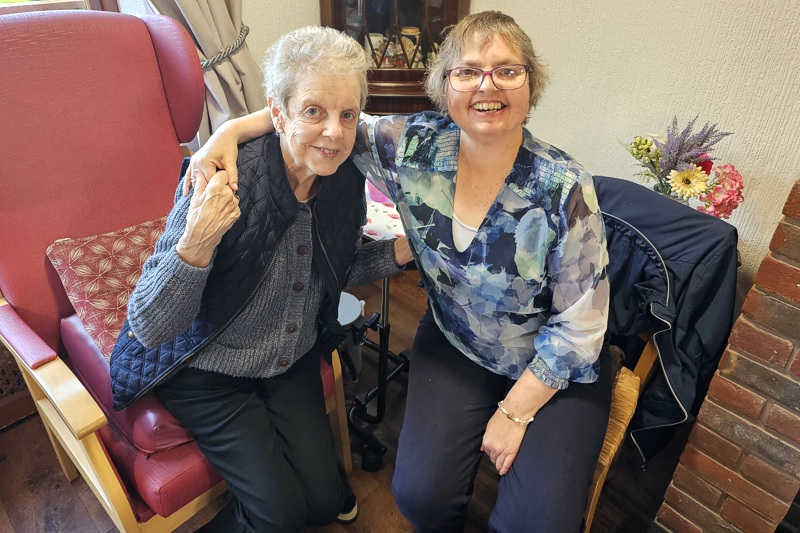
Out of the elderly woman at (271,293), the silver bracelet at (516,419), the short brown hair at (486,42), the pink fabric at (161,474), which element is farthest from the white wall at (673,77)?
the pink fabric at (161,474)

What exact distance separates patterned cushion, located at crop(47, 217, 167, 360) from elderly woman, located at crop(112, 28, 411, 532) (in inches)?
7.3

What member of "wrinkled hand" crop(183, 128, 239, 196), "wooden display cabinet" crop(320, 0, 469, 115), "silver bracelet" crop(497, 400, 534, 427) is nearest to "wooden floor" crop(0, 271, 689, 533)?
"silver bracelet" crop(497, 400, 534, 427)

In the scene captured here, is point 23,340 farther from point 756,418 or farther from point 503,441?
point 756,418

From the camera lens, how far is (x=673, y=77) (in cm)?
173

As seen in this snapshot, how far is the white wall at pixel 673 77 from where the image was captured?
152 centimetres

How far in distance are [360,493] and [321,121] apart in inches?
43.9

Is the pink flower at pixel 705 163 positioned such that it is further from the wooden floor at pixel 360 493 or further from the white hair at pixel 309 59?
the white hair at pixel 309 59

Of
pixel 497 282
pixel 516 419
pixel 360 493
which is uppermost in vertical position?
pixel 497 282

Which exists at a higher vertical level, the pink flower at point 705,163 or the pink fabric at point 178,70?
the pink fabric at point 178,70

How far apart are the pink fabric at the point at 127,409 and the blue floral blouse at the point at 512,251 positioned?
0.67m

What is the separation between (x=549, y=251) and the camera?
1.07 m

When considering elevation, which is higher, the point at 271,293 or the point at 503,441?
the point at 271,293

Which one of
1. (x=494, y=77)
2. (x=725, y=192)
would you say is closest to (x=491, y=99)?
(x=494, y=77)

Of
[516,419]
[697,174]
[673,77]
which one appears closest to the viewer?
[516,419]
